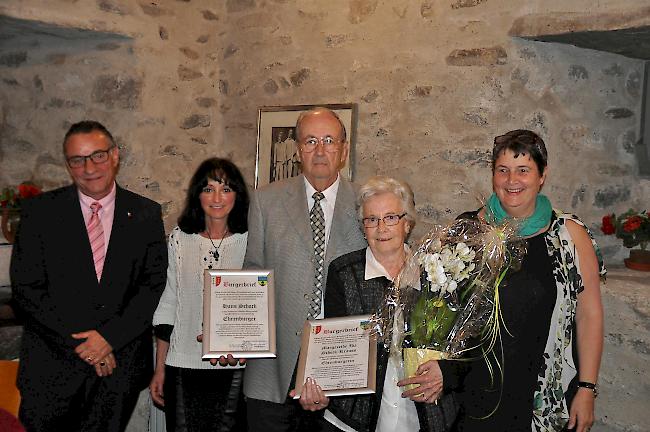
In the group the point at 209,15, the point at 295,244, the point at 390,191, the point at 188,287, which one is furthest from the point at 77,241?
the point at 209,15

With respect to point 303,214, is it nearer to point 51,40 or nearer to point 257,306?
point 257,306

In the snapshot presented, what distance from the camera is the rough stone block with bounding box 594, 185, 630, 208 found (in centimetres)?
362

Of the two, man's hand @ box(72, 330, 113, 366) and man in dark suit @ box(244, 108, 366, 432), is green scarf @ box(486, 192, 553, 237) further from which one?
man's hand @ box(72, 330, 113, 366)

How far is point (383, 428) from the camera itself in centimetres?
218

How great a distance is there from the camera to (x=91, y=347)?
8.64ft

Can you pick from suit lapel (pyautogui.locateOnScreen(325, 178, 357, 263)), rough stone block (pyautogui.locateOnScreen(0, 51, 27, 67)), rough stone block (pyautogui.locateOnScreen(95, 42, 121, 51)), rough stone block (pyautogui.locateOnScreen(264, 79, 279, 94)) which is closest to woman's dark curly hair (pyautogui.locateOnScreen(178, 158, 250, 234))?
suit lapel (pyautogui.locateOnScreen(325, 178, 357, 263))

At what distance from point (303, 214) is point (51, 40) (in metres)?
2.53

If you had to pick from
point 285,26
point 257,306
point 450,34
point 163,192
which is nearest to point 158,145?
point 163,192

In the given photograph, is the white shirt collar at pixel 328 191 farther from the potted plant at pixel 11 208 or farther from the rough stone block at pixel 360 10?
the potted plant at pixel 11 208

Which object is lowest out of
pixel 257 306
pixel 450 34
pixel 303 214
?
pixel 257 306

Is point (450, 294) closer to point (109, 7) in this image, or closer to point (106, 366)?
point (106, 366)

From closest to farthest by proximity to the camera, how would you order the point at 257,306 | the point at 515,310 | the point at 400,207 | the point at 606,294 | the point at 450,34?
the point at 515,310
the point at 400,207
the point at 257,306
the point at 606,294
the point at 450,34

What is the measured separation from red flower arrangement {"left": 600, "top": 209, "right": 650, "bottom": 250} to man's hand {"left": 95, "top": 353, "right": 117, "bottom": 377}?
2.47 metres

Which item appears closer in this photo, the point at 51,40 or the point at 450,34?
the point at 450,34
